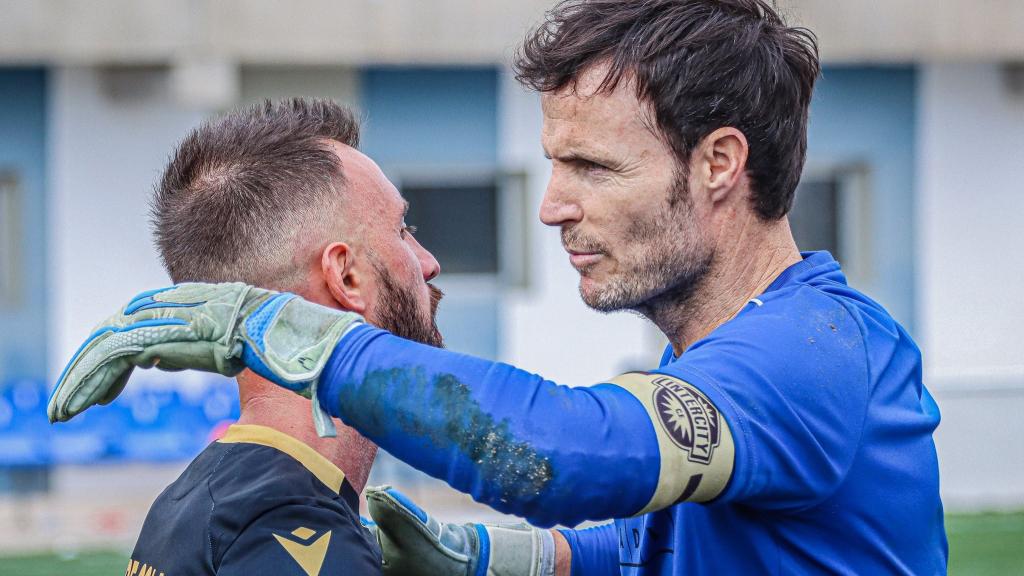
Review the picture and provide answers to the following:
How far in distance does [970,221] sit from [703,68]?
36.2ft

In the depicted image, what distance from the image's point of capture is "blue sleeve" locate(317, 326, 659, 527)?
1993 millimetres

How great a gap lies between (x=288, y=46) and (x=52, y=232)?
279 centimetres

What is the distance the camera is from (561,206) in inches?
104

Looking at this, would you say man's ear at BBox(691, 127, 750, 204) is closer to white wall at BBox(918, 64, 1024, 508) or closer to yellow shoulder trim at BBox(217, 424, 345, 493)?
yellow shoulder trim at BBox(217, 424, 345, 493)

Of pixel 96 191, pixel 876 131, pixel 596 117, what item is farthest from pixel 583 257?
pixel 876 131

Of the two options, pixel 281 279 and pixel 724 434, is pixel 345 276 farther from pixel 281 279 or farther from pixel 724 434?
pixel 724 434

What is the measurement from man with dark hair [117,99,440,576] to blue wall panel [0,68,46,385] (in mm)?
9767

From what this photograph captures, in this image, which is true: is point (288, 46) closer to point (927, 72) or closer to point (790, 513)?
point (927, 72)

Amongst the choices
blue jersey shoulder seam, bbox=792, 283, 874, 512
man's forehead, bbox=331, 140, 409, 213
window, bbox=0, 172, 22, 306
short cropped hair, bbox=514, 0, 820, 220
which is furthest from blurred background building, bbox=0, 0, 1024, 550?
blue jersey shoulder seam, bbox=792, 283, 874, 512

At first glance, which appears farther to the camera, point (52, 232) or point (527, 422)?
point (52, 232)

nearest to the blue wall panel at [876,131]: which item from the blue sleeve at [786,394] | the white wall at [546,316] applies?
the white wall at [546,316]

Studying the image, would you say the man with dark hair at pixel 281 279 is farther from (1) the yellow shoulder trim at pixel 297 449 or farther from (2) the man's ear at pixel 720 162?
(2) the man's ear at pixel 720 162

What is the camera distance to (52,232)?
40.0 feet

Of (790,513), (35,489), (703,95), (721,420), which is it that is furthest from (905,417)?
(35,489)
